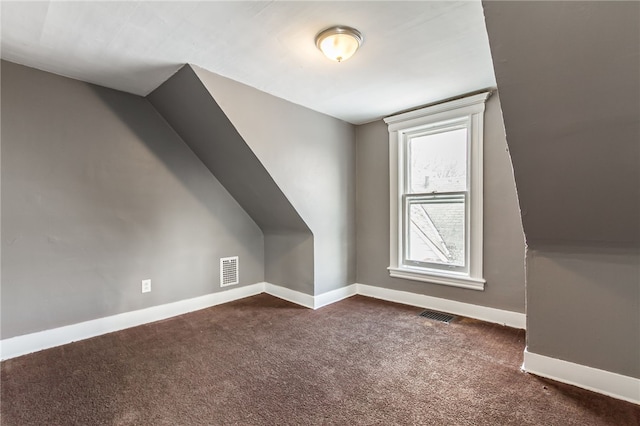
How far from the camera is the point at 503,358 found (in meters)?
2.07

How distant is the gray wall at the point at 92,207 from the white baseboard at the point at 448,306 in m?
1.93

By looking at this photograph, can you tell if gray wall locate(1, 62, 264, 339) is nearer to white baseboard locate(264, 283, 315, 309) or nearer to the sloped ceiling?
white baseboard locate(264, 283, 315, 309)

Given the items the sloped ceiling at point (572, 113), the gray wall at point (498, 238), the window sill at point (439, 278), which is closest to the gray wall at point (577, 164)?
the sloped ceiling at point (572, 113)

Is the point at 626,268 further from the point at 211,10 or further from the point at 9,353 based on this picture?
the point at 9,353

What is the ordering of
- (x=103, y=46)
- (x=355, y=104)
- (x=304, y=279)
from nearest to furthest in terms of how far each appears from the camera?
(x=103, y=46)
(x=355, y=104)
(x=304, y=279)

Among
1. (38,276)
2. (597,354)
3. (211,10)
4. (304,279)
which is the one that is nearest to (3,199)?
(38,276)

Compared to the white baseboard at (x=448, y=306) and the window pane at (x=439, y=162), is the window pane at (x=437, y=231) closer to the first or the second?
the window pane at (x=439, y=162)

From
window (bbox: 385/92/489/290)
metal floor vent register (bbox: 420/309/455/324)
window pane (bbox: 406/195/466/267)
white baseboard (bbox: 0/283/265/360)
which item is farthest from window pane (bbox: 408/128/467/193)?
white baseboard (bbox: 0/283/265/360)

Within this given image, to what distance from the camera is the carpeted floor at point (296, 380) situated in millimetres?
1521

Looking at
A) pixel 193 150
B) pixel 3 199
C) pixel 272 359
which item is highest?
pixel 193 150

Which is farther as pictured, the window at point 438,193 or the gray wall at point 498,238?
the window at point 438,193

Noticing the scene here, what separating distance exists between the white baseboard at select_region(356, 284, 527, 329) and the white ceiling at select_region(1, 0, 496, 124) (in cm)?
204

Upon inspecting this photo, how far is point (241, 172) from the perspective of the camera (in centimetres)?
296

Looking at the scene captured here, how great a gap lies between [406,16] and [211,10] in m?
1.09
